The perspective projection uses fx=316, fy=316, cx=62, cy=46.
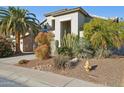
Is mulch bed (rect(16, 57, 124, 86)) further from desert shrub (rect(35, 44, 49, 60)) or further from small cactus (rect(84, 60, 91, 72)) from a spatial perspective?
desert shrub (rect(35, 44, 49, 60))

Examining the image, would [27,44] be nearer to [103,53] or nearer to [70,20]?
[70,20]

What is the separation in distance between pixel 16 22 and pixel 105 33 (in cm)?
1329

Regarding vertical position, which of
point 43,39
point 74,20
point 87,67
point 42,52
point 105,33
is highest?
point 74,20

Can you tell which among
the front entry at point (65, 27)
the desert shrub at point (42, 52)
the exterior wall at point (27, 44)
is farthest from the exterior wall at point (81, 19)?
the exterior wall at point (27, 44)

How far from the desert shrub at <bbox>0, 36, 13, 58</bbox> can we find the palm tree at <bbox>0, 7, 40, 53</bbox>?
950 millimetres

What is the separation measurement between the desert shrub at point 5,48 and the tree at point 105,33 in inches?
470

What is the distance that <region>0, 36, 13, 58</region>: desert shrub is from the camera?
96.2ft

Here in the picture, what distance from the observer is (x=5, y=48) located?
29.8 metres

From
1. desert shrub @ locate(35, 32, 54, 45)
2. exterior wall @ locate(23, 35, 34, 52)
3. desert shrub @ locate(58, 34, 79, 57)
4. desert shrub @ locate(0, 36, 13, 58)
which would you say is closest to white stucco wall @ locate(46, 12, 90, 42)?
desert shrub @ locate(58, 34, 79, 57)

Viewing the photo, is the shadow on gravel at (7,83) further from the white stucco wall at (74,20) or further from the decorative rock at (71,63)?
the white stucco wall at (74,20)

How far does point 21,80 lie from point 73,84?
2.95 m

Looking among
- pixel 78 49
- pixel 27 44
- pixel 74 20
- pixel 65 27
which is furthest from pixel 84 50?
pixel 27 44

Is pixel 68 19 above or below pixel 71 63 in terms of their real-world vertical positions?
above

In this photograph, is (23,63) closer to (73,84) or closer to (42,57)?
(42,57)
